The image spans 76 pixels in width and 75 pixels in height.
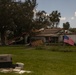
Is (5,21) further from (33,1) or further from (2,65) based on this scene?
(2,65)

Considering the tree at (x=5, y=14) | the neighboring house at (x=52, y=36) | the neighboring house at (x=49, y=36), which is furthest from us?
the neighboring house at (x=49, y=36)

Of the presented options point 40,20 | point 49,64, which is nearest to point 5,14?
point 40,20

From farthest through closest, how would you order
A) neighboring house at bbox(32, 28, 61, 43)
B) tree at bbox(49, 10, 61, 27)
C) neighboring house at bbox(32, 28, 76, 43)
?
tree at bbox(49, 10, 61, 27) → neighboring house at bbox(32, 28, 61, 43) → neighboring house at bbox(32, 28, 76, 43)

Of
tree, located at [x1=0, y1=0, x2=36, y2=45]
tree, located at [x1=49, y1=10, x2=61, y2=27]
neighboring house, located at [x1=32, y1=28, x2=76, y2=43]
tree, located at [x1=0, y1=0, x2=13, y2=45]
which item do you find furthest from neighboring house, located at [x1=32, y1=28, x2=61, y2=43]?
tree, located at [x1=49, y1=10, x2=61, y2=27]

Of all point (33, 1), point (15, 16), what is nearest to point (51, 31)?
point (33, 1)

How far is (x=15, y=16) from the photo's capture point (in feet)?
191

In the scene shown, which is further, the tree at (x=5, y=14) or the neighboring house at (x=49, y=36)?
the neighboring house at (x=49, y=36)

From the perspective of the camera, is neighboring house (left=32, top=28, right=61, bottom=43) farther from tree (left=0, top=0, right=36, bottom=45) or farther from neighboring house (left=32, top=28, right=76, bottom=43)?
tree (left=0, top=0, right=36, bottom=45)

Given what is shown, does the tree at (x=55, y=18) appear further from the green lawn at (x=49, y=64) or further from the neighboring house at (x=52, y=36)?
the green lawn at (x=49, y=64)

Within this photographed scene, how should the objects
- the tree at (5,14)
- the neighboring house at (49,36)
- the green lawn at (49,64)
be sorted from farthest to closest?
the neighboring house at (49,36), the tree at (5,14), the green lawn at (49,64)

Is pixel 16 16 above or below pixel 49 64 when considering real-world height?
above

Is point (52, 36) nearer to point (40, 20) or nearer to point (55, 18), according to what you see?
point (40, 20)

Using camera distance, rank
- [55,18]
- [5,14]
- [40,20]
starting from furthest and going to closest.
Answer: [55,18], [40,20], [5,14]

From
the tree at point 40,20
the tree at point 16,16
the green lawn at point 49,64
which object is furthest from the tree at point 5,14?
the green lawn at point 49,64
